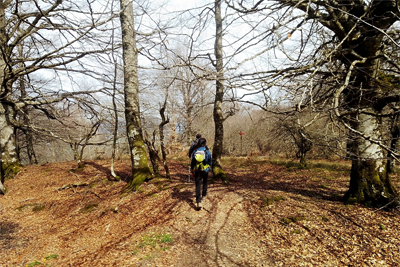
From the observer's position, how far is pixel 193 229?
179 inches

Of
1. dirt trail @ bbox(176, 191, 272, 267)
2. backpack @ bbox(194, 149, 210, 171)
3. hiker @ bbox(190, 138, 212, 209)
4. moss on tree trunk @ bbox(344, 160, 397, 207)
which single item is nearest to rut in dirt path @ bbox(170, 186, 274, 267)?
dirt trail @ bbox(176, 191, 272, 267)

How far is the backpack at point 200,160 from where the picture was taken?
17.6ft

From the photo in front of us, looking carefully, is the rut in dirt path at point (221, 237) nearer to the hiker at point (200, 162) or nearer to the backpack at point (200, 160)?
the hiker at point (200, 162)

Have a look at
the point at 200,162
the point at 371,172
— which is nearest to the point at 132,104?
the point at 200,162

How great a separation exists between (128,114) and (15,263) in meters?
4.72

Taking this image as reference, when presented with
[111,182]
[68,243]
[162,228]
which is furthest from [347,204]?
[111,182]

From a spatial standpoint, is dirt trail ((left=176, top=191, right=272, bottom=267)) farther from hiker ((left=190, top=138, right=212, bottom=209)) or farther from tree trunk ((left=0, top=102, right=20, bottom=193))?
tree trunk ((left=0, top=102, right=20, bottom=193))

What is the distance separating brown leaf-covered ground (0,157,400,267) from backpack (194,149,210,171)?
1.02 meters

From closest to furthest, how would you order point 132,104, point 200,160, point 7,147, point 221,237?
1. point 221,237
2. point 200,160
3. point 132,104
4. point 7,147

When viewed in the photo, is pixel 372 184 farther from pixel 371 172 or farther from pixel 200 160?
pixel 200 160

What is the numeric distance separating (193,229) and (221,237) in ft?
2.19

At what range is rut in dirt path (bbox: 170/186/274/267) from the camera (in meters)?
3.55

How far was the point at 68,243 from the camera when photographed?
4656 mm

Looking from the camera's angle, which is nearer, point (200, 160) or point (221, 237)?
point (221, 237)
